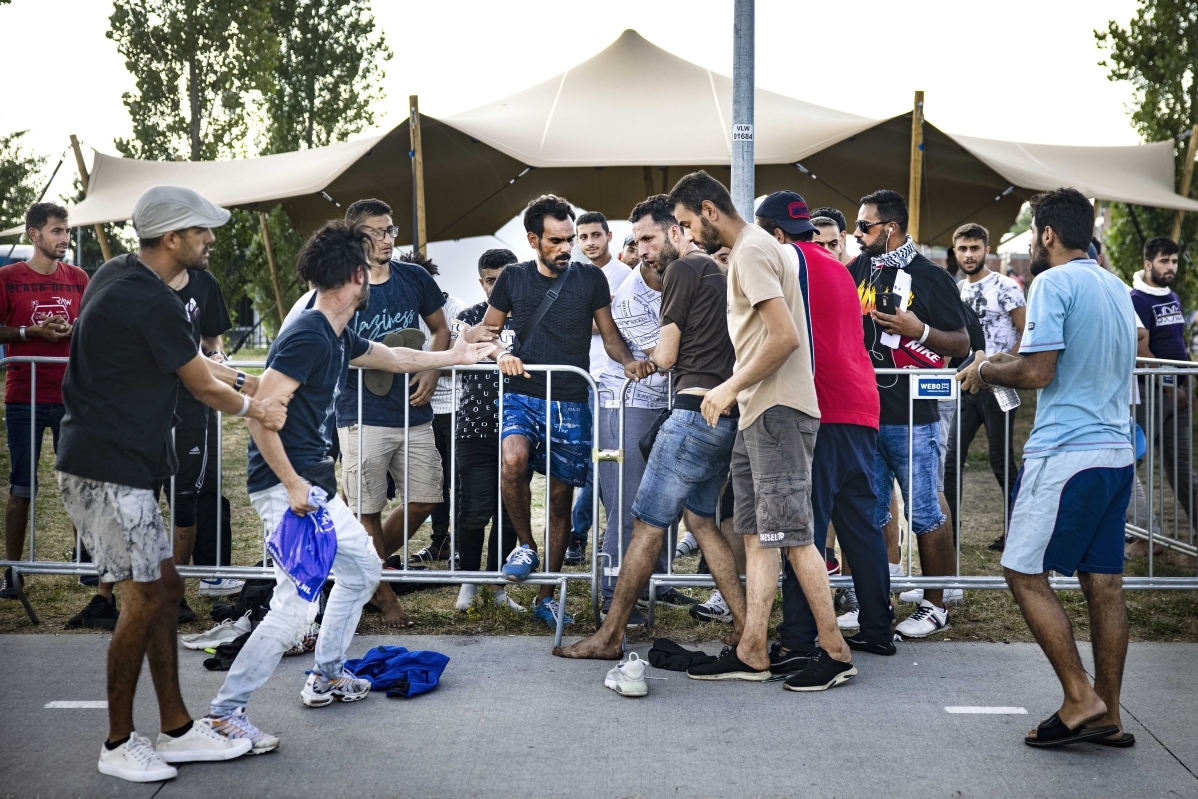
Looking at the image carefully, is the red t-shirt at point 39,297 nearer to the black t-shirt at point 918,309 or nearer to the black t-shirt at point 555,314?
the black t-shirt at point 555,314

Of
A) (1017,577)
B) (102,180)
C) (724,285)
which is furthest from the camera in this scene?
(102,180)

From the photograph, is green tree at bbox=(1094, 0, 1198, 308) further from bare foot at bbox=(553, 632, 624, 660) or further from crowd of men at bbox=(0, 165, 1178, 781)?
bare foot at bbox=(553, 632, 624, 660)

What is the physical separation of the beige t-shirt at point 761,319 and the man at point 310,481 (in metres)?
1.51

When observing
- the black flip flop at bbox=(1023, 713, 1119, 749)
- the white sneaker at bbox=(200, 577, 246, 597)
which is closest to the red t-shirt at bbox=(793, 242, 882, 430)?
the black flip flop at bbox=(1023, 713, 1119, 749)

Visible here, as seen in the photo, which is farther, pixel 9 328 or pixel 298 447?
pixel 9 328

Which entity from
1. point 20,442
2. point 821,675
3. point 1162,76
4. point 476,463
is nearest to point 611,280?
point 476,463

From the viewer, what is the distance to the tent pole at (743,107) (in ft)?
20.9

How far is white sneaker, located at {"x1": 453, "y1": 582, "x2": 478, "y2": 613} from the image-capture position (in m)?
5.86

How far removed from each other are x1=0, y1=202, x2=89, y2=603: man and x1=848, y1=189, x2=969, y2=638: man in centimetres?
410

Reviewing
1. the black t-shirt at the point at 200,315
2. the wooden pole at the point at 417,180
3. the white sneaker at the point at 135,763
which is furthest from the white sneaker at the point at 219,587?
the wooden pole at the point at 417,180

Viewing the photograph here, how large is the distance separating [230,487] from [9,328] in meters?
3.92

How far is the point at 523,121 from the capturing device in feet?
37.3

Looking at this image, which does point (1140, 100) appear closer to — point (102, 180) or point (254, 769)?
point (102, 180)

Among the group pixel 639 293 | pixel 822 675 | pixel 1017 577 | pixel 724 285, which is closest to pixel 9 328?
pixel 639 293
